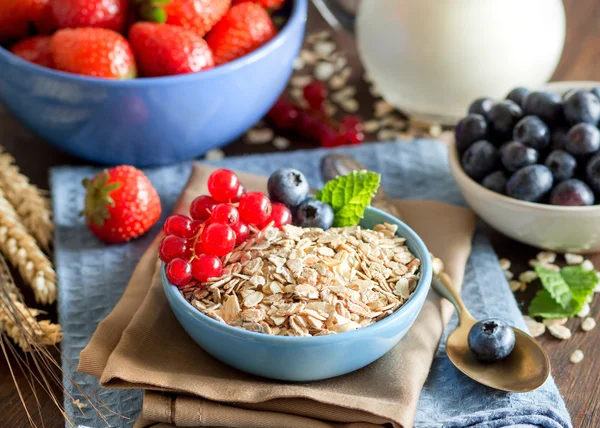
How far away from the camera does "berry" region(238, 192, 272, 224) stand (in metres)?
0.91

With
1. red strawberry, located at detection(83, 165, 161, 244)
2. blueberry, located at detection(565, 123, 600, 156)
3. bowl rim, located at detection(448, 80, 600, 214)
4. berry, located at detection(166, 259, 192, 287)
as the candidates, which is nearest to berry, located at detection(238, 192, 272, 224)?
berry, located at detection(166, 259, 192, 287)

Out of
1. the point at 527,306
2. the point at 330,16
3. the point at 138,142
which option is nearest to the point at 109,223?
the point at 138,142

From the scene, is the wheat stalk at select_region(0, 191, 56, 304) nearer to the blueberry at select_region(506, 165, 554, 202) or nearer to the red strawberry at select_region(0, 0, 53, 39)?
the red strawberry at select_region(0, 0, 53, 39)

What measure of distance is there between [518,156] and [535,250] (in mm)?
155

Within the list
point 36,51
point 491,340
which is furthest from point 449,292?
point 36,51

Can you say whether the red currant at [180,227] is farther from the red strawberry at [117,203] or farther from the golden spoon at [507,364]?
the golden spoon at [507,364]

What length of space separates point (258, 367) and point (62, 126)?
1.85 ft

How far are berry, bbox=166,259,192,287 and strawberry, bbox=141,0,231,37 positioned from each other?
1.58 feet

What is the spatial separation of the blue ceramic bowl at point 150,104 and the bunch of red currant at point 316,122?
87 mm

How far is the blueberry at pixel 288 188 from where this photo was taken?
98cm

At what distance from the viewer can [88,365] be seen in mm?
859

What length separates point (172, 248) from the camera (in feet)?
2.89

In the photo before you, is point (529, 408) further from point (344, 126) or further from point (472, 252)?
point (344, 126)

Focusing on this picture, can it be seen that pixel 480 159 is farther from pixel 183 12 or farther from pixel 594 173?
pixel 183 12
